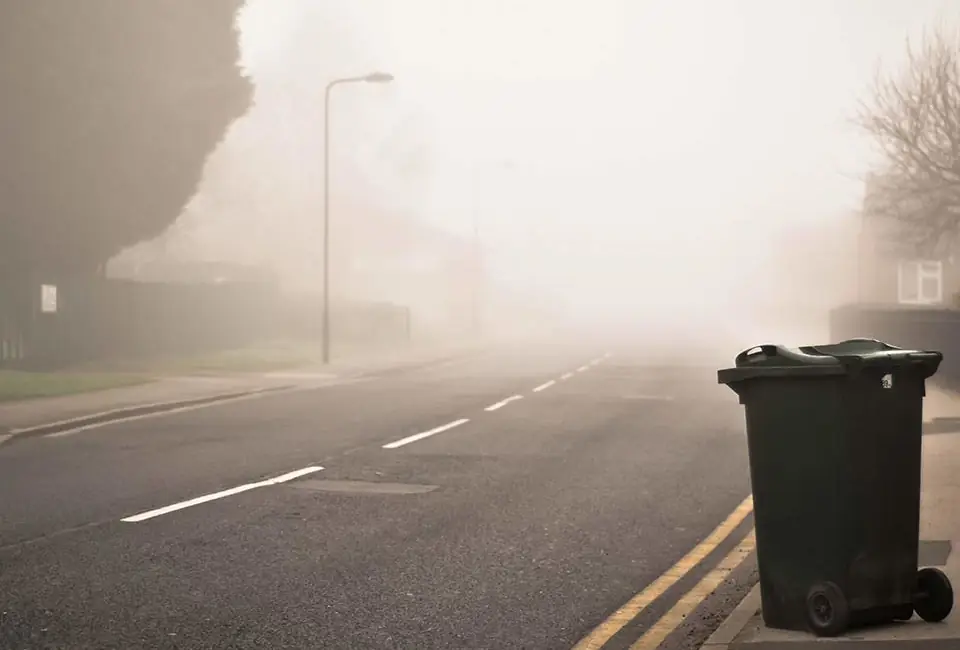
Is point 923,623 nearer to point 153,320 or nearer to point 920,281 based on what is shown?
point 153,320

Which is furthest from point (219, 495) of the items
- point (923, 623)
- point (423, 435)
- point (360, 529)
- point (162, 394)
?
point (162, 394)

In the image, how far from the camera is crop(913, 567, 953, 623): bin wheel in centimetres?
594

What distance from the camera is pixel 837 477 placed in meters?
5.73

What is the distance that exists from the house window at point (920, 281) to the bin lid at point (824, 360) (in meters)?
48.0

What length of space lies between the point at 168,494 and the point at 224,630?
15.6 ft

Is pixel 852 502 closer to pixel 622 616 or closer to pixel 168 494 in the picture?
pixel 622 616

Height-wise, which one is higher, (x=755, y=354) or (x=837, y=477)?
(x=755, y=354)

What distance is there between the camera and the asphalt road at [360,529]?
6449 millimetres

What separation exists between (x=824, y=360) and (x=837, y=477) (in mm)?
534

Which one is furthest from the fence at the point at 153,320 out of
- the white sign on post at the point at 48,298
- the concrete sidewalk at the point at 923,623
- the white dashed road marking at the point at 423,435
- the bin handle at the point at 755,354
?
the bin handle at the point at 755,354

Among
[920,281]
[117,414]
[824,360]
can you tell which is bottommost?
[117,414]

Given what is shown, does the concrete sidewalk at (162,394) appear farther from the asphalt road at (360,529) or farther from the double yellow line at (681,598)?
the double yellow line at (681,598)

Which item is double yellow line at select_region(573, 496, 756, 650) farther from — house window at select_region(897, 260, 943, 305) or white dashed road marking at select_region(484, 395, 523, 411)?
house window at select_region(897, 260, 943, 305)

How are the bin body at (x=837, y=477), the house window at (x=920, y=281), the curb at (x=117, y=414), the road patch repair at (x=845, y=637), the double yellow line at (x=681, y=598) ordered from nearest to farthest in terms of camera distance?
the road patch repair at (x=845, y=637) → the bin body at (x=837, y=477) → the double yellow line at (x=681, y=598) → the curb at (x=117, y=414) → the house window at (x=920, y=281)
